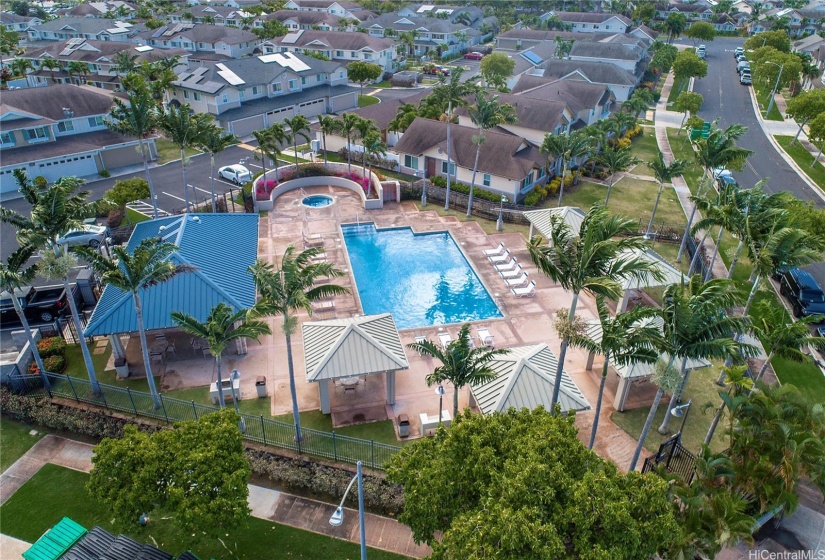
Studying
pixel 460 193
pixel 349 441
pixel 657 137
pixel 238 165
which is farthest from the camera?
pixel 657 137

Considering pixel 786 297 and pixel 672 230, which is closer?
pixel 786 297

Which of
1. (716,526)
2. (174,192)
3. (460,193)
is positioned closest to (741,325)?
(716,526)

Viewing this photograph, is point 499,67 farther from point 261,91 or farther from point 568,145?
point 568,145

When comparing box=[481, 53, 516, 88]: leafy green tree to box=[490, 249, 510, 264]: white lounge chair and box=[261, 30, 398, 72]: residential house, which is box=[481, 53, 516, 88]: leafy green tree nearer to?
box=[261, 30, 398, 72]: residential house

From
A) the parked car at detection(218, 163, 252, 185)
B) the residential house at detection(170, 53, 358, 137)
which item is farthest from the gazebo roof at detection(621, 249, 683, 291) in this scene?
the residential house at detection(170, 53, 358, 137)

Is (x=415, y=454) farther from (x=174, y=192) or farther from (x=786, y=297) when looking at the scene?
(x=174, y=192)

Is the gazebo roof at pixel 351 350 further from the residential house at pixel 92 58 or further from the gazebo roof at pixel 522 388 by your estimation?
the residential house at pixel 92 58

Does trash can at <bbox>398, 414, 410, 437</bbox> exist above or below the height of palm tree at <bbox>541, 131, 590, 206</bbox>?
below

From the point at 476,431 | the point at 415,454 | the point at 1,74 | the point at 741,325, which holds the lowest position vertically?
the point at 1,74
